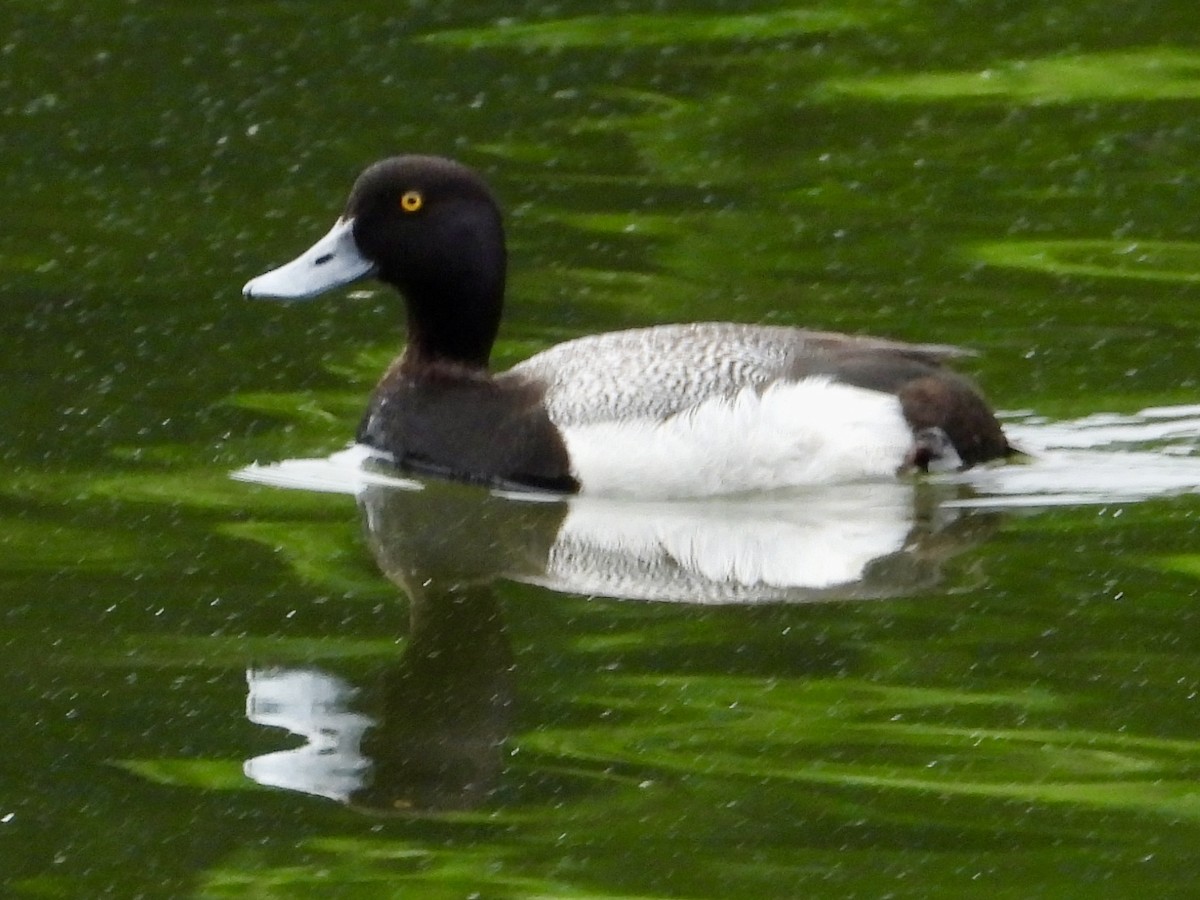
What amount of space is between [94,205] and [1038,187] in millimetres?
4875

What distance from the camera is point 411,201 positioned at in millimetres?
10859

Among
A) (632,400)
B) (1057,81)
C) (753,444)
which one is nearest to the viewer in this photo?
(753,444)

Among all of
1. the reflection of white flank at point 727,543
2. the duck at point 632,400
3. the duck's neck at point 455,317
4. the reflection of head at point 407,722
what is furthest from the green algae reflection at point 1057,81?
the reflection of head at point 407,722

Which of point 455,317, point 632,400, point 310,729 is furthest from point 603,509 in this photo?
point 310,729

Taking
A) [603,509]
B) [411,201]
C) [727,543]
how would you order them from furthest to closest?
[411,201], [603,509], [727,543]

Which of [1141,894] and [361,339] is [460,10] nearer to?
[361,339]

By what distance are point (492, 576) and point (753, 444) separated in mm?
1385

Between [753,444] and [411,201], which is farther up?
[411,201]

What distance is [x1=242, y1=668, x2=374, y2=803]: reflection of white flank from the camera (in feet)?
Result: 23.4

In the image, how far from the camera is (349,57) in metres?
17.3

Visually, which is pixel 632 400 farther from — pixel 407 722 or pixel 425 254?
pixel 407 722

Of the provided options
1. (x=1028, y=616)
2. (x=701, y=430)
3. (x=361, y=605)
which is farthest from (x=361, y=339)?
(x=1028, y=616)

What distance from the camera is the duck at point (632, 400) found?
33.4 feet

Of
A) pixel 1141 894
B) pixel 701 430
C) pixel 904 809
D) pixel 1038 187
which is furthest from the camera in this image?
pixel 1038 187
